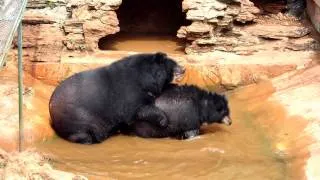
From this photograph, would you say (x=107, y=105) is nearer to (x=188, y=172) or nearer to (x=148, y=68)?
(x=148, y=68)

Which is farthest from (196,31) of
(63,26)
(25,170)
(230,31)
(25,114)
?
(25,170)

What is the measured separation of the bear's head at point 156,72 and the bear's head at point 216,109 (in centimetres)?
55

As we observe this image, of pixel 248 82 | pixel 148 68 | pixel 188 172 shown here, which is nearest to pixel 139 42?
pixel 248 82

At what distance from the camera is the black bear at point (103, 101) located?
8414 millimetres

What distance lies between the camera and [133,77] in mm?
8664

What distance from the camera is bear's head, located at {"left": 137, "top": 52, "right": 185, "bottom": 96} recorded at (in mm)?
8719

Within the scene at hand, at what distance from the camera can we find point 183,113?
879cm

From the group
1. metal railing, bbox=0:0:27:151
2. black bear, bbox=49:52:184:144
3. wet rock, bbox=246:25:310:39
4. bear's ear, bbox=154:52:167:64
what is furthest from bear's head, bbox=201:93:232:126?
wet rock, bbox=246:25:310:39

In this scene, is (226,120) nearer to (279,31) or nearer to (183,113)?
(183,113)

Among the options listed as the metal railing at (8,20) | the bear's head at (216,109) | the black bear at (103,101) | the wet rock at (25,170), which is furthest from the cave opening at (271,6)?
the wet rock at (25,170)

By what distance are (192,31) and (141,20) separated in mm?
2553

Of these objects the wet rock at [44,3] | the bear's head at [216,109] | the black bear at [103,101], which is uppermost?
the wet rock at [44,3]

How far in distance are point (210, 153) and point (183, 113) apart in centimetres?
85

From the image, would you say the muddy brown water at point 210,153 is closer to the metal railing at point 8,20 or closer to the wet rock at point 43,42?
the metal railing at point 8,20
